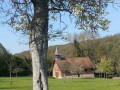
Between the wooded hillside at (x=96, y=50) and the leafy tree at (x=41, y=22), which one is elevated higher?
the wooded hillside at (x=96, y=50)

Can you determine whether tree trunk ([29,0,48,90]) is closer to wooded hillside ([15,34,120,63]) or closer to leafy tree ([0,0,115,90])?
leafy tree ([0,0,115,90])

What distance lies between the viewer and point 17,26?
408cm

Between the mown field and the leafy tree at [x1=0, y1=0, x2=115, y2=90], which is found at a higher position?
the leafy tree at [x1=0, y1=0, x2=115, y2=90]

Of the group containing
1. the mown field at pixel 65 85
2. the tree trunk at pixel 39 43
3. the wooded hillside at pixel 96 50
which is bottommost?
the mown field at pixel 65 85

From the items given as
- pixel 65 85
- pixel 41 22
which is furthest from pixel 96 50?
pixel 41 22

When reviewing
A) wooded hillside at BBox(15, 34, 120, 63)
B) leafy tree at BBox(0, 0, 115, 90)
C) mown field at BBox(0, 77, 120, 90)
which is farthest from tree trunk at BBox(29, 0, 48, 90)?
wooded hillside at BBox(15, 34, 120, 63)

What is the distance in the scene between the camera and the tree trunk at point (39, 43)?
151 inches

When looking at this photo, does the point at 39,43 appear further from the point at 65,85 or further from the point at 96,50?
the point at 96,50

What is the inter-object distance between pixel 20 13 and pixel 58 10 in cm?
78

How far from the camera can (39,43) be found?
155 inches

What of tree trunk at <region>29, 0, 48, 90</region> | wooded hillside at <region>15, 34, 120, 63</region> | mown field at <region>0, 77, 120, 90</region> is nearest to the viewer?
tree trunk at <region>29, 0, 48, 90</region>

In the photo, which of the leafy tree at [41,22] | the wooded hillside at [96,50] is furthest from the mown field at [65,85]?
the wooded hillside at [96,50]

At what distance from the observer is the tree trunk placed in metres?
3.84

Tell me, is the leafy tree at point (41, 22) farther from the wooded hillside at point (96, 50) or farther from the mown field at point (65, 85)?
the wooded hillside at point (96, 50)
